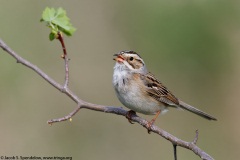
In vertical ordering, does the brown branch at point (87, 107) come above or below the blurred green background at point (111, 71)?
below

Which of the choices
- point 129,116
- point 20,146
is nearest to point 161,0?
point 20,146

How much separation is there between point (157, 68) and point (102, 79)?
1053mm

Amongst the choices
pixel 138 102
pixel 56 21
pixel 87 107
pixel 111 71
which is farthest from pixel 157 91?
pixel 111 71

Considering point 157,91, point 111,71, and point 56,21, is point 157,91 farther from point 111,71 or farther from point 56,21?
point 111,71

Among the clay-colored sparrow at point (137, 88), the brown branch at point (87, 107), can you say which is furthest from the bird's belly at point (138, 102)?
the brown branch at point (87, 107)

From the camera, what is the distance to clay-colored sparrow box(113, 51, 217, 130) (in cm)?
641

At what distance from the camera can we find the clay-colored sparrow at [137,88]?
641cm

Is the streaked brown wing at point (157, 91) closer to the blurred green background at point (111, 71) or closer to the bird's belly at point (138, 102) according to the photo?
the bird's belly at point (138, 102)

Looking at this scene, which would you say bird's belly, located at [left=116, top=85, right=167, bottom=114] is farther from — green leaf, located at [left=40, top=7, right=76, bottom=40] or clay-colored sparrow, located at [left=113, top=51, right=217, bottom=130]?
green leaf, located at [left=40, top=7, right=76, bottom=40]

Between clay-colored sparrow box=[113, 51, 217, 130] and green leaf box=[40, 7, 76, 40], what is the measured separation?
167cm

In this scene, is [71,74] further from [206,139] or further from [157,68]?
[206,139]

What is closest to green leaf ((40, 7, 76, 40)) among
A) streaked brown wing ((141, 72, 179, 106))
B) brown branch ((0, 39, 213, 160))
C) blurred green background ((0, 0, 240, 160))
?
brown branch ((0, 39, 213, 160))

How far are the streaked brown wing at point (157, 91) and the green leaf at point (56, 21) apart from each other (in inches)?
87.2

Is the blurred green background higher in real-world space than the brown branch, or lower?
higher
